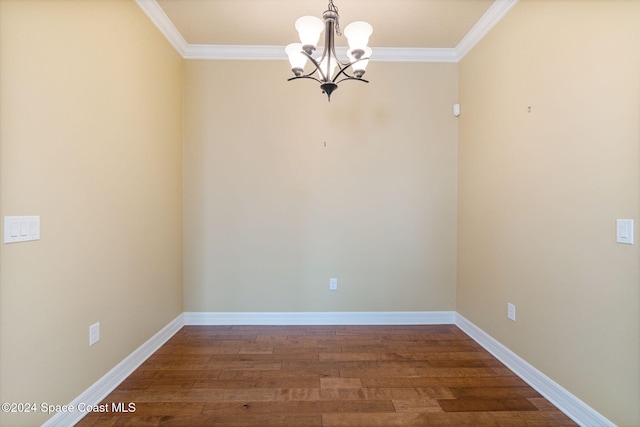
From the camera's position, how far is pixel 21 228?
1.34 metres

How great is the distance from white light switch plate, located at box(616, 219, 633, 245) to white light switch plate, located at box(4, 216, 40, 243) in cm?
295

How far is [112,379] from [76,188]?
1325 mm

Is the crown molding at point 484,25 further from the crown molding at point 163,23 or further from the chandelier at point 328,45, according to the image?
the crown molding at point 163,23

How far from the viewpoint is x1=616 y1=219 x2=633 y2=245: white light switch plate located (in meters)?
1.40

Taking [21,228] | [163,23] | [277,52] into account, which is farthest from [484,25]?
[21,228]

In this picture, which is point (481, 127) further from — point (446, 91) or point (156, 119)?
point (156, 119)

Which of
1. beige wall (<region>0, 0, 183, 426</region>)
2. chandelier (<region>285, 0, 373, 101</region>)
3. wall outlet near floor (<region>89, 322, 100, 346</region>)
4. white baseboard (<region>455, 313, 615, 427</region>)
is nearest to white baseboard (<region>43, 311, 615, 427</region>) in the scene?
white baseboard (<region>455, 313, 615, 427</region>)

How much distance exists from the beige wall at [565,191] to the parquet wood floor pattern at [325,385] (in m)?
0.36

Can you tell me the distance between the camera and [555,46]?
5.90 feet

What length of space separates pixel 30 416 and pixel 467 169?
11.7 ft

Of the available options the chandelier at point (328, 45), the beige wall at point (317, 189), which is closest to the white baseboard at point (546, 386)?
the beige wall at point (317, 189)

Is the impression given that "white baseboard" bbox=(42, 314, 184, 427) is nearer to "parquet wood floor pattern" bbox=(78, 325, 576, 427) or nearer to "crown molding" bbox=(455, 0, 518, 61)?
"parquet wood floor pattern" bbox=(78, 325, 576, 427)

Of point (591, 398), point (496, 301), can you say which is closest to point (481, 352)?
point (496, 301)

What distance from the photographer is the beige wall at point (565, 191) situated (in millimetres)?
1425
